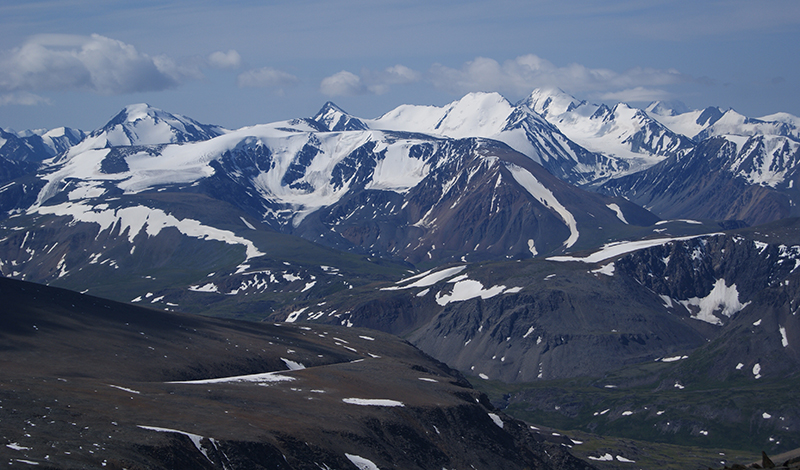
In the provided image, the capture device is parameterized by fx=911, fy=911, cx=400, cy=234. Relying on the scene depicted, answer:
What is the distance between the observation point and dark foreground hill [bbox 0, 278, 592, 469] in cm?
7888

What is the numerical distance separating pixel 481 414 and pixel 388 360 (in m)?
39.4

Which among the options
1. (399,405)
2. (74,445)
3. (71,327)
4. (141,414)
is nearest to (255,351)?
(71,327)

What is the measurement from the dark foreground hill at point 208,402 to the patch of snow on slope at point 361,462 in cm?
25

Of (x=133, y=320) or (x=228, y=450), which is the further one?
(x=133, y=320)

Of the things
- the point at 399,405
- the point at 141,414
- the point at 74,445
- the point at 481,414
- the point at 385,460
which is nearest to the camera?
the point at 74,445

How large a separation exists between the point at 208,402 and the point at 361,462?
19.0m

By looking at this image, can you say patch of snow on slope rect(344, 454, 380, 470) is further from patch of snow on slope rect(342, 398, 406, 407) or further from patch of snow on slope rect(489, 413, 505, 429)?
patch of snow on slope rect(489, 413, 505, 429)

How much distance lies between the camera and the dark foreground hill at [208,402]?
78875mm

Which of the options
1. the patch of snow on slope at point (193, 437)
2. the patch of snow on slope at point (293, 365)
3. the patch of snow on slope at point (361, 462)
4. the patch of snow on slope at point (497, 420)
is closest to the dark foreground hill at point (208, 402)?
the patch of snow on slope at point (193, 437)

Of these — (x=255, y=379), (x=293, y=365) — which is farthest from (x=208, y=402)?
(x=293, y=365)

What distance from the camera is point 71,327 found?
5482 inches

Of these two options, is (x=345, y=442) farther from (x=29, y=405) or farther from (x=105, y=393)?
(x=29, y=405)

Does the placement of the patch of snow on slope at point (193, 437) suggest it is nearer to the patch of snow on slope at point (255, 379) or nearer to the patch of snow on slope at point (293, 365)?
the patch of snow on slope at point (255, 379)

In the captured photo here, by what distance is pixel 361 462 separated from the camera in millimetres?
100000
